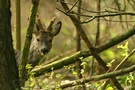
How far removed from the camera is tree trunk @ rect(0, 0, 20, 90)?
409 centimetres

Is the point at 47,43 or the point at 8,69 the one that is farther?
the point at 47,43

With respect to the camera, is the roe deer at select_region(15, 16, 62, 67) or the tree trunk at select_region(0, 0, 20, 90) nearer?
the tree trunk at select_region(0, 0, 20, 90)

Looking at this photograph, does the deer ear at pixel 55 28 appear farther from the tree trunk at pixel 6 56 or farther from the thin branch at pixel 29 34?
the tree trunk at pixel 6 56

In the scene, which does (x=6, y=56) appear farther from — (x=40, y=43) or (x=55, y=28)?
(x=55, y=28)

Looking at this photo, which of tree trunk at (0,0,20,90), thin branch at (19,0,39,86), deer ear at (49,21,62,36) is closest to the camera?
tree trunk at (0,0,20,90)

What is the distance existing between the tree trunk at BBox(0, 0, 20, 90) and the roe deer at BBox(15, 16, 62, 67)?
3.20 meters

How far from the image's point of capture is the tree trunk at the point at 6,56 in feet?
13.4

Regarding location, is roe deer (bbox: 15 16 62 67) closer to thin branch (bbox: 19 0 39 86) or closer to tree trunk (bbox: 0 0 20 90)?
thin branch (bbox: 19 0 39 86)

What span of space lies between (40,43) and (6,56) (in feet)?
11.9

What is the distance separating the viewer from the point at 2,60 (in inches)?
161

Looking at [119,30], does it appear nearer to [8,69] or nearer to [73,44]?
[73,44]

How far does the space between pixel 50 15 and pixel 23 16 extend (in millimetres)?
742

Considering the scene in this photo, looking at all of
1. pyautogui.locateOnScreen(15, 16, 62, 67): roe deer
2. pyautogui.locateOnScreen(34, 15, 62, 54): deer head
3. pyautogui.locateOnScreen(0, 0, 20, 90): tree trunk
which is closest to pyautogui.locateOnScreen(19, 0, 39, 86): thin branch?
pyautogui.locateOnScreen(0, 0, 20, 90): tree trunk

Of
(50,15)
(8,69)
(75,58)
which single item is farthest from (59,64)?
(50,15)
